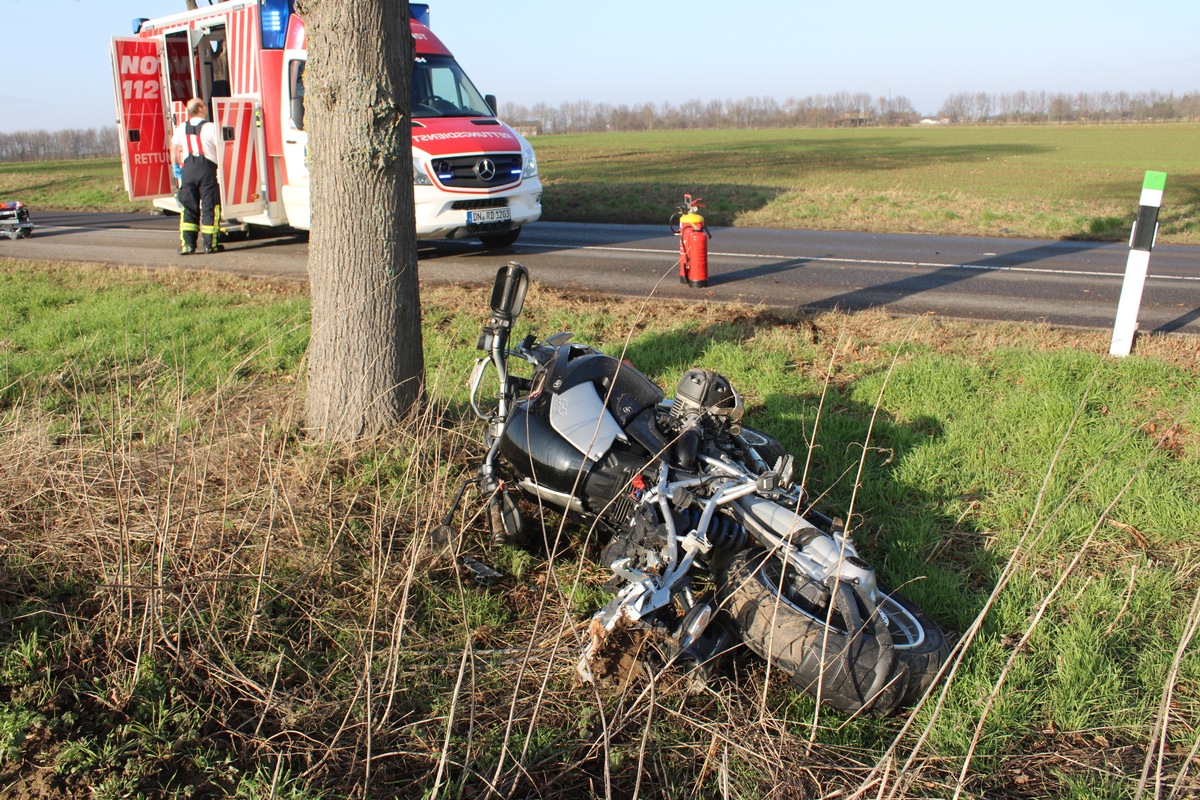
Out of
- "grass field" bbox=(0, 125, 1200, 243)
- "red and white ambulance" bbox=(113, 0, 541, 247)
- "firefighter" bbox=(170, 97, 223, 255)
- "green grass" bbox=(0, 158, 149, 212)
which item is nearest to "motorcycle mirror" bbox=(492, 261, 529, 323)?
"red and white ambulance" bbox=(113, 0, 541, 247)

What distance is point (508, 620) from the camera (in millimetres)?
3691

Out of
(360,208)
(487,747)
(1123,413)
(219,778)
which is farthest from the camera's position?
(1123,413)

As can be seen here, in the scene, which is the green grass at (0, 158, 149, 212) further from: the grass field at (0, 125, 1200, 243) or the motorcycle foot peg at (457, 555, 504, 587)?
the motorcycle foot peg at (457, 555, 504, 587)

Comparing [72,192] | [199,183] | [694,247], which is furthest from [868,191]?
[72,192]

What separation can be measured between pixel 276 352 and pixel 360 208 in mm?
2789

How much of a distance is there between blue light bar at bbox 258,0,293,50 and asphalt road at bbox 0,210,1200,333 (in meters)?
2.90

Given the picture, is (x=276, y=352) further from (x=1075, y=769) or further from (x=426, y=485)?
(x=1075, y=769)

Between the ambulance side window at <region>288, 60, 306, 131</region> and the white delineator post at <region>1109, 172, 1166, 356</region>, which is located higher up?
the ambulance side window at <region>288, 60, 306, 131</region>

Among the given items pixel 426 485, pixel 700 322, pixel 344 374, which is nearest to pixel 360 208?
pixel 344 374

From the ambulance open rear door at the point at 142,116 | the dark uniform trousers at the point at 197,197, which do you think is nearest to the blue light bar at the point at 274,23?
the dark uniform trousers at the point at 197,197

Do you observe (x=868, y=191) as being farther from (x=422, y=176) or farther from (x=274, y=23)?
(x=274, y=23)

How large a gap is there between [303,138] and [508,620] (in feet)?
33.2

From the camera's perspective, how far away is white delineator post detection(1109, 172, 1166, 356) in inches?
250

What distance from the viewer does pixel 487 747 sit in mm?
2836
